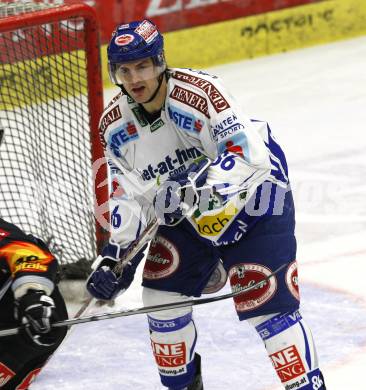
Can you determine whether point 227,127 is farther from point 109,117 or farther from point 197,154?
point 109,117

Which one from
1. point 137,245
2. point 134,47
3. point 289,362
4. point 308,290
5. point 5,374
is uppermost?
point 134,47

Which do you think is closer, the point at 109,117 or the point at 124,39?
the point at 124,39

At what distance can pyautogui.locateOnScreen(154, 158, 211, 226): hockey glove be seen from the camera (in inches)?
139

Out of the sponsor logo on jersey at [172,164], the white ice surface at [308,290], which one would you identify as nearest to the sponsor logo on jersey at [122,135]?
the sponsor logo on jersey at [172,164]

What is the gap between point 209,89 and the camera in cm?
359

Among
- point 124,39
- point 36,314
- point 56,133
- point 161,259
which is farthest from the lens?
point 56,133

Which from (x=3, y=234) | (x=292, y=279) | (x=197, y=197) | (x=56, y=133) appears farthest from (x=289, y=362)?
(x=56, y=133)

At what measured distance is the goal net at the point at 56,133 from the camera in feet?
16.5

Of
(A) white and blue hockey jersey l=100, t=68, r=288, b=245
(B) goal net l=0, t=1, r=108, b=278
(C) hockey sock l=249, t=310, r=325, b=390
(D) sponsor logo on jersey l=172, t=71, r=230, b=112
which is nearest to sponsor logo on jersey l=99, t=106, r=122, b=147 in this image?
(A) white and blue hockey jersey l=100, t=68, r=288, b=245

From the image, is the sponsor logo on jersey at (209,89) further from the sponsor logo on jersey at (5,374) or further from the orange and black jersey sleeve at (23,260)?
the sponsor logo on jersey at (5,374)

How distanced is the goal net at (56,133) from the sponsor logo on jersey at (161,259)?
4.20 ft

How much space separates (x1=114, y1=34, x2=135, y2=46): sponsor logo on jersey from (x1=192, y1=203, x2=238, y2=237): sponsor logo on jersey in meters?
0.60

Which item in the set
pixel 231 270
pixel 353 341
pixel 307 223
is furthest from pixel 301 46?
pixel 231 270

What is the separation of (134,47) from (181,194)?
1.60 ft
